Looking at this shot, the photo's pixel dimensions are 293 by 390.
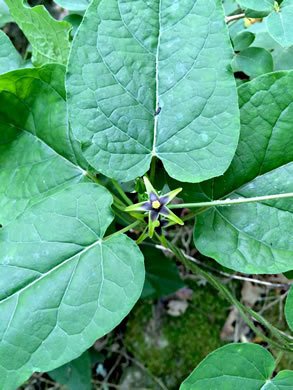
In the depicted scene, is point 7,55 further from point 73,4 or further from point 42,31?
point 73,4

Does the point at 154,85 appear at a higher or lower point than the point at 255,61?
higher

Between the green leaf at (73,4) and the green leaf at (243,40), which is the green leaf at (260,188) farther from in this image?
the green leaf at (73,4)

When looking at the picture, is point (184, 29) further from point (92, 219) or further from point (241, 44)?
point (92, 219)

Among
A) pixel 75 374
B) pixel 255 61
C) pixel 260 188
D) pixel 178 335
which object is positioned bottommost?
pixel 178 335

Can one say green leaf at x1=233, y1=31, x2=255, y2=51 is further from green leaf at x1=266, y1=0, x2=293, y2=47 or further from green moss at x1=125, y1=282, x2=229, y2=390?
green moss at x1=125, y1=282, x2=229, y2=390

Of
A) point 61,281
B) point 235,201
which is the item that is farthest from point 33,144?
point 235,201

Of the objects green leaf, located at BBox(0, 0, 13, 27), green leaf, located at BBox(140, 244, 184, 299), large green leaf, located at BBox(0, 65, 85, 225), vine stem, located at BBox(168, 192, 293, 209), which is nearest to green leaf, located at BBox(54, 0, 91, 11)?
large green leaf, located at BBox(0, 65, 85, 225)
